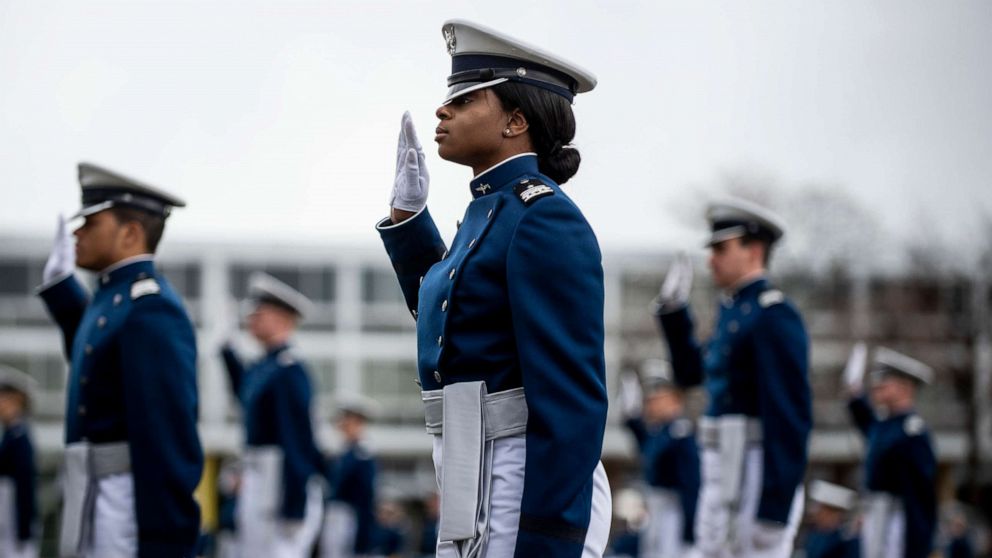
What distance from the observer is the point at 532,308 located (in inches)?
159

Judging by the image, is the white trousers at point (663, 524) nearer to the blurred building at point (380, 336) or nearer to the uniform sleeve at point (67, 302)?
the uniform sleeve at point (67, 302)

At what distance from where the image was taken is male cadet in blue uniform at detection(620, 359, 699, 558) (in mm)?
16109

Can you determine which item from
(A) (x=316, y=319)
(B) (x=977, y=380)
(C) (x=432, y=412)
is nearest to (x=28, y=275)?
(A) (x=316, y=319)

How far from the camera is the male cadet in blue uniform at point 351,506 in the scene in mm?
19844

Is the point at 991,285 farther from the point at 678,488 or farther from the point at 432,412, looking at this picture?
A: the point at 432,412

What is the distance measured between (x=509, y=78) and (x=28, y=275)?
2144 inches

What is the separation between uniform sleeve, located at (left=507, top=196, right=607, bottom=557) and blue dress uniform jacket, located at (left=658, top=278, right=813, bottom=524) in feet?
13.3

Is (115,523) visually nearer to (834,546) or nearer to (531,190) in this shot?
(531,190)

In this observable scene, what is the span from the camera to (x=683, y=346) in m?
8.83

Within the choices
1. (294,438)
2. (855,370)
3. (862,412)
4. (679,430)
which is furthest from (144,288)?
(679,430)

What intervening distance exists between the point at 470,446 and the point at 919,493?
27.8ft

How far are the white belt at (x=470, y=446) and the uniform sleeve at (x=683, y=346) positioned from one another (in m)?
4.59

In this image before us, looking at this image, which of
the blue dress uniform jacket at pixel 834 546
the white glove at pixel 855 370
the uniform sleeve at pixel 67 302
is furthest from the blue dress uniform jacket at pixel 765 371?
the blue dress uniform jacket at pixel 834 546

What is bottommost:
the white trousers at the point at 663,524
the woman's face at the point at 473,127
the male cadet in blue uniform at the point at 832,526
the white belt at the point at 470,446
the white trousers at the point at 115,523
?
the male cadet in blue uniform at the point at 832,526
